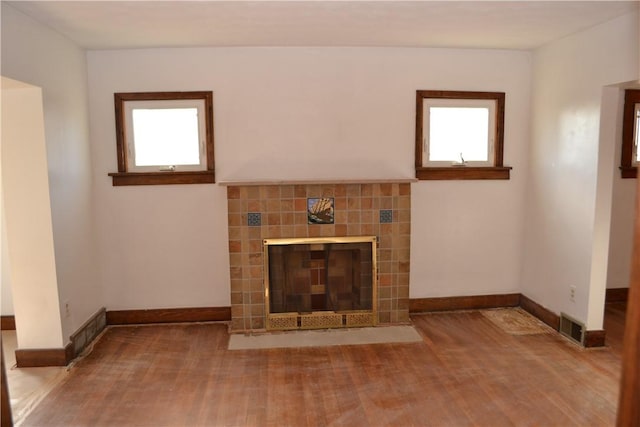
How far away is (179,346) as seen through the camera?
3.38 metres

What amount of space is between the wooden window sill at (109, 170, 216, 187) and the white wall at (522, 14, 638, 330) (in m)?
2.78

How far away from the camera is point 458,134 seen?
3.92 m

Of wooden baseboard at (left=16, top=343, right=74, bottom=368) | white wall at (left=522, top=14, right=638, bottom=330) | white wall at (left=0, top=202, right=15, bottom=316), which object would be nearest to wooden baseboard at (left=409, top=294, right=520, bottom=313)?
white wall at (left=522, top=14, right=638, bottom=330)

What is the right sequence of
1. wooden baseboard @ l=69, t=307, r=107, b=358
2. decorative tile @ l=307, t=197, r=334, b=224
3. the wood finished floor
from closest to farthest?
the wood finished floor < wooden baseboard @ l=69, t=307, r=107, b=358 < decorative tile @ l=307, t=197, r=334, b=224

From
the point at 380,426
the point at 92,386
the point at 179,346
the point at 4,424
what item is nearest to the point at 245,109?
the point at 179,346

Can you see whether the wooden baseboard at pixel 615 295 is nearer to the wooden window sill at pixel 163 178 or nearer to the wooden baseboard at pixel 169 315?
the wooden baseboard at pixel 169 315

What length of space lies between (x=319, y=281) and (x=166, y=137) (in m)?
1.76

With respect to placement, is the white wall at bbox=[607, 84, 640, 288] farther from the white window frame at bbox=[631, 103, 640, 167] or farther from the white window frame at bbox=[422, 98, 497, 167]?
the white window frame at bbox=[422, 98, 497, 167]

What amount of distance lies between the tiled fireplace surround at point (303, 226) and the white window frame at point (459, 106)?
0.42m

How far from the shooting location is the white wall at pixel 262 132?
11.9ft

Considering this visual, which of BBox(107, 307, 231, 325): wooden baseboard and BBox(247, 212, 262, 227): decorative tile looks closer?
BBox(247, 212, 262, 227): decorative tile

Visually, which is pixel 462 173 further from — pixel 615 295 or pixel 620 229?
pixel 615 295

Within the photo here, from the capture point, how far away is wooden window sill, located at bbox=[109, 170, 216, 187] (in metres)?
3.64

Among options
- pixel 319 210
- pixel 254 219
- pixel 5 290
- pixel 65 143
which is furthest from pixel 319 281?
pixel 5 290
